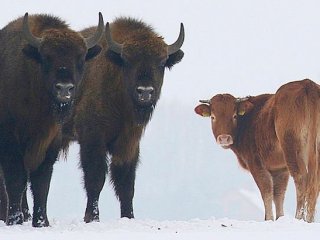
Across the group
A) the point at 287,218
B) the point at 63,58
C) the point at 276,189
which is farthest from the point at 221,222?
the point at 276,189

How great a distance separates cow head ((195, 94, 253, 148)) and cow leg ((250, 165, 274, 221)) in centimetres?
77

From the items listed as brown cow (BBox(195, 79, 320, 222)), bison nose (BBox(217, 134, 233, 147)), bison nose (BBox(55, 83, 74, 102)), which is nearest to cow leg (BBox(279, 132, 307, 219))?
brown cow (BBox(195, 79, 320, 222))

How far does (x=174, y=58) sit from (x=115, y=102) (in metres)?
1.23

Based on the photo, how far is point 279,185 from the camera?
51.0 ft

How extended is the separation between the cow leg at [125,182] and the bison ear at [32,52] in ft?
7.74

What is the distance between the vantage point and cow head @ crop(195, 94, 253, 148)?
15.9m

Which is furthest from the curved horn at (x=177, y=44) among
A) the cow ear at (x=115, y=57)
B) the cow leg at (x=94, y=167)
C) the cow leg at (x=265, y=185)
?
the cow leg at (x=265, y=185)

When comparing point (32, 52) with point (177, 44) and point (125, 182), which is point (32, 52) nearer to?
point (177, 44)

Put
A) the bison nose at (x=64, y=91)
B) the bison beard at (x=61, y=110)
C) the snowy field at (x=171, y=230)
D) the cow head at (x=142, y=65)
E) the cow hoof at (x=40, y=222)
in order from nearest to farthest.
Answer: the snowy field at (x=171, y=230)
the bison nose at (x=64, y=91)
the bison beard at (x=61, y=110)
the cow hoof at (x=40, y=222)
the cow head at (x=142, y=65)

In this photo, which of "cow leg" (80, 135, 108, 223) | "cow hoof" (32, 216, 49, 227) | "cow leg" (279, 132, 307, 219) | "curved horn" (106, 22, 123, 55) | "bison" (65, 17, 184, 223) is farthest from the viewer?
"cow leg" (279, 132, 307, 219)

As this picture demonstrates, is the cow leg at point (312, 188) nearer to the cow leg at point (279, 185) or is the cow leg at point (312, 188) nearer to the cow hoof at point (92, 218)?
the cow leg at point (279, 185)

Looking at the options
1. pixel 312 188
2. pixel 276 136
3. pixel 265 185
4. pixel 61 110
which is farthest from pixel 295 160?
pixel 61 110

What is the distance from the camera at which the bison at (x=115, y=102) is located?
481 inches

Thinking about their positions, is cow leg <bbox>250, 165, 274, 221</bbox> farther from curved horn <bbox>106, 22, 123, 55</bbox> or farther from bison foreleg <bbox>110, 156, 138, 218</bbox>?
curved horn <bbox>106, 22, 123, 55</bbox>
